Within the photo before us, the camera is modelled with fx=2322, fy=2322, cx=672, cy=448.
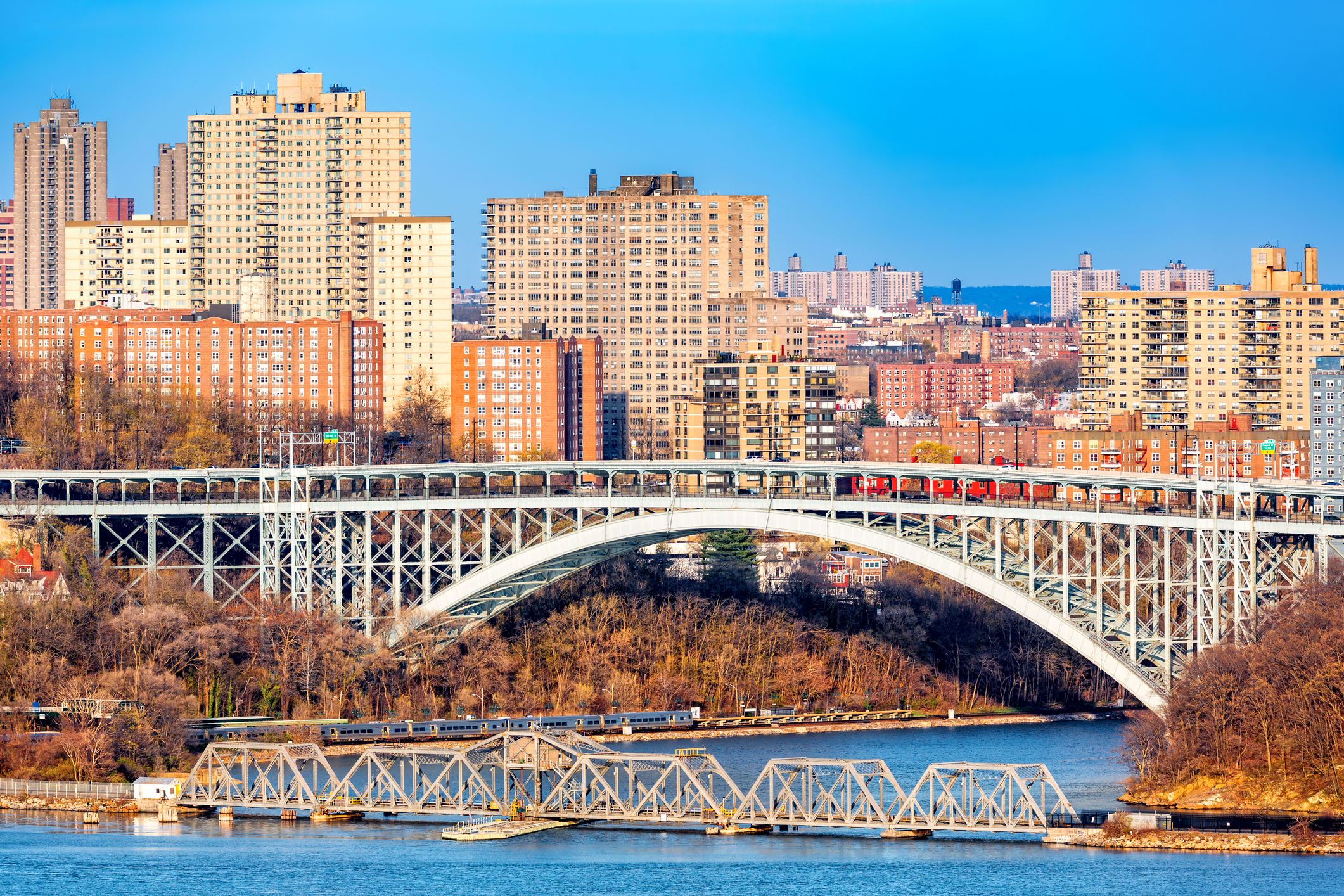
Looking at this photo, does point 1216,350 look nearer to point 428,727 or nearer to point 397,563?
point 397,563

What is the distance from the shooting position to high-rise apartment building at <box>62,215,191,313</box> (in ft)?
464

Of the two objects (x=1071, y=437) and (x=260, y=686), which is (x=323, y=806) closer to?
(x=260, y=686)

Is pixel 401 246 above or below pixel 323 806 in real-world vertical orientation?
above

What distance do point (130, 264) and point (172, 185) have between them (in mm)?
53537

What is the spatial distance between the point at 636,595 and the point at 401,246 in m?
56.6

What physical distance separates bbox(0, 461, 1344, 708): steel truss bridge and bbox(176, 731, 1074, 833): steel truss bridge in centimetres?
561

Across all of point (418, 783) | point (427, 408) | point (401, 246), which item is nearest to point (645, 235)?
point (401, 246)

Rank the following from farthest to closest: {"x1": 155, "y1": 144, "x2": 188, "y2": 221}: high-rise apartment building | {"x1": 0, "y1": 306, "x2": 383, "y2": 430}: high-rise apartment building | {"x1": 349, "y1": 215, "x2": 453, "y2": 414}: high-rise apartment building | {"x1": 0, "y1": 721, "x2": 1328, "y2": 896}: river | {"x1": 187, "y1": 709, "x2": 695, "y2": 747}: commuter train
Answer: {"x1": 155, "y1": 144, "x2": 188, "y2": 221}: high-rise apartment building → {"x1": 349, "y1": 215, "x2": 453, "y2": 414}: high-rise apartment building → {"x1": 0, "y1": 306, "x2": 383, "y2": 430}: high-rise apartment building → {"x1": 187, "y1": 709, "x2": 695, "y2": 747}: commuter train → {"x1": 0, "y1": 721, "x2": 1328, "y2": 896}: river

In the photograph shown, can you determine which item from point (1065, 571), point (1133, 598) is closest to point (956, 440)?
point (1065, 571)

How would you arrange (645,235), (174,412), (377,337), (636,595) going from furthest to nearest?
(645,235), (377,337), (174,412), (636,595)

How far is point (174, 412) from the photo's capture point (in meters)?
101

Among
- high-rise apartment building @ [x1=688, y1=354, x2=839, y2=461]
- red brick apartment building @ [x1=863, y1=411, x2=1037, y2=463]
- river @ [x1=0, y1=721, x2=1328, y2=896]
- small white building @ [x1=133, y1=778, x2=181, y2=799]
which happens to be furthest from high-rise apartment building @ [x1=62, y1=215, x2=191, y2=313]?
river @ [x1=0, y1=721, x2=1328, y2=896]

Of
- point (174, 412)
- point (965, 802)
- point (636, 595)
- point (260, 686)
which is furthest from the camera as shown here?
point (174, 412)

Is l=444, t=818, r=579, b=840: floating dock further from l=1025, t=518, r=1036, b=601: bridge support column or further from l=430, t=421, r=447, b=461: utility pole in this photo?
l=430, t=421, r=447, b=461: utility pole
